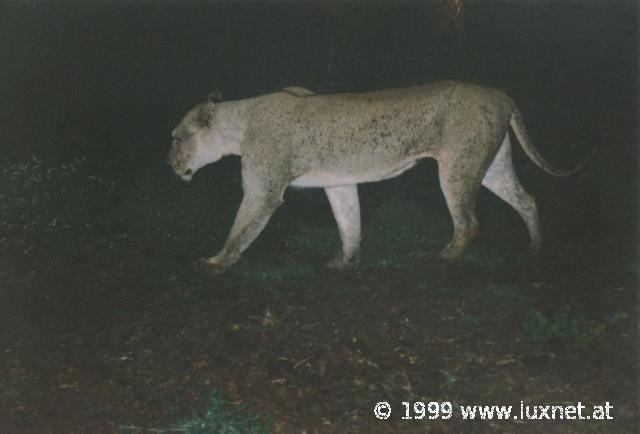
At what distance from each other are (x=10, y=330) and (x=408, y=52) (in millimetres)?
7783

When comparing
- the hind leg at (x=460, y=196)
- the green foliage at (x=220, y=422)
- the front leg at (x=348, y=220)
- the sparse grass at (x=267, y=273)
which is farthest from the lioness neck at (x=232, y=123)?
the green foliage at (x=220, y=422)

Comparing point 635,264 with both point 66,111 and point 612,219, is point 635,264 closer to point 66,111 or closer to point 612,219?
point 612,219

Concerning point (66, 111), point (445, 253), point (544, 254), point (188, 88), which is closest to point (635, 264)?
point (544, 254)

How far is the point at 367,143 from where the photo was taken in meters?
5.72

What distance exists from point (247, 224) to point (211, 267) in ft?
1.64

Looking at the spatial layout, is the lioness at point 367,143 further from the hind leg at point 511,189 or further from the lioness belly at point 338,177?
the hind leg at point 511,189

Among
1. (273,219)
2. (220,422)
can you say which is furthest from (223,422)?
(273,219)

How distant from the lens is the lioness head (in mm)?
6070

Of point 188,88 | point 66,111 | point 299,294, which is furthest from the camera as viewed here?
point 188,88

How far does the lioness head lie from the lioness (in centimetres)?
33

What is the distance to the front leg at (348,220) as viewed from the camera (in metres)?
6.18

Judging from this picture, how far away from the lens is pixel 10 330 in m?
5.00

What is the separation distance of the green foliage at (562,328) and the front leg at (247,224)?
2352 mm

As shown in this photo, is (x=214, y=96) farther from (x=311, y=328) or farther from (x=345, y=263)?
(x=311, y=328)
